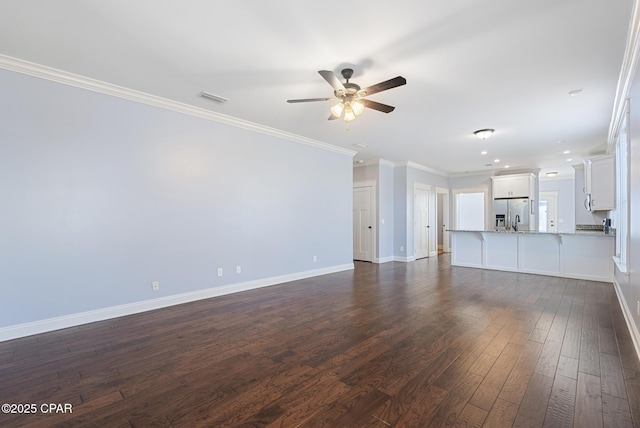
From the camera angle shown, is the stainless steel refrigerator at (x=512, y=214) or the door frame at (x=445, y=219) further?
the door frame at (x=445, y=219)

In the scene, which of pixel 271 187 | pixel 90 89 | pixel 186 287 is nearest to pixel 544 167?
pixel 271 187

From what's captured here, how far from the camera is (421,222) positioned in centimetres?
856

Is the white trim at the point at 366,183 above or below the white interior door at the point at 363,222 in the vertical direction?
above

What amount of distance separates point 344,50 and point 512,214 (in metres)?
7.97

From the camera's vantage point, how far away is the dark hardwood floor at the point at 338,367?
1.75 meters

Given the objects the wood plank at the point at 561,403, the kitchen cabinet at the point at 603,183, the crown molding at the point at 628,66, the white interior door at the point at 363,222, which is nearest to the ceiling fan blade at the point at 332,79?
the crown molding at the point at 628,66

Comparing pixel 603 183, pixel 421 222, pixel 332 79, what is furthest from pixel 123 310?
pixel 421 222

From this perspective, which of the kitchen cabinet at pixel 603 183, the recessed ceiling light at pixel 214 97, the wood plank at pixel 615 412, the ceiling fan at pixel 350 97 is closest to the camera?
the wood plank at pixel 615 412

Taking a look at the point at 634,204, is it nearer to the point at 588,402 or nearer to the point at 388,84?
the point at 588,402

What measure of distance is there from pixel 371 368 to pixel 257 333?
4.18ft

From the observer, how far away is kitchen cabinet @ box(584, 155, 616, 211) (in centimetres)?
446

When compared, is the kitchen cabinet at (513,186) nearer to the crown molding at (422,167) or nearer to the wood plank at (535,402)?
the crown molding at (422,167)

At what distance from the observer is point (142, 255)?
3680 mm

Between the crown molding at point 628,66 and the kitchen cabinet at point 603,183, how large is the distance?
1.82ft
